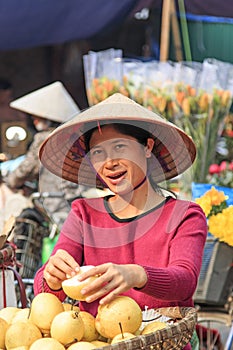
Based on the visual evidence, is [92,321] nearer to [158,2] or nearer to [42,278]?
[42,278]

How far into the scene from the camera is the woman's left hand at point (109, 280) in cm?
215

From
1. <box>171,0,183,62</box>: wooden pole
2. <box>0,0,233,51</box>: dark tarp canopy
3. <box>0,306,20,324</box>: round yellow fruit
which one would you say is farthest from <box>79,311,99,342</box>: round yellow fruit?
<box>171,0,183,62</box>: wooden pole

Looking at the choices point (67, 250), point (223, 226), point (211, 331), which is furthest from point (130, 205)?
point (211, 331)

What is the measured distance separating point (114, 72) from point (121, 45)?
119 inches

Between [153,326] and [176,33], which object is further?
[176,33]

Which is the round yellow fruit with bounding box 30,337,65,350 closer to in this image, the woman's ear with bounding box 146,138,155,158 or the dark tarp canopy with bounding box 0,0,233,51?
the woman's ear with bounding box 146,138,155,158

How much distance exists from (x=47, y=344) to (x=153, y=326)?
0.97 ft

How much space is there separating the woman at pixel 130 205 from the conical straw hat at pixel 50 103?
149 inches

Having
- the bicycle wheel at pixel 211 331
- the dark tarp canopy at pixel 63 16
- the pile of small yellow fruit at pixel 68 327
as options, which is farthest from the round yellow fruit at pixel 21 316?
the dark tarp canopy at pixel 63 16

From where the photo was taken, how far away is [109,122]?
8.66 ft

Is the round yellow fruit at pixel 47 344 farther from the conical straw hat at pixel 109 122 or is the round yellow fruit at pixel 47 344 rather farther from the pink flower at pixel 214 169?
the pink flower at pixel 214 169

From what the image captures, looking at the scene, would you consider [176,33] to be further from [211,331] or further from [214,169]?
[211,331]

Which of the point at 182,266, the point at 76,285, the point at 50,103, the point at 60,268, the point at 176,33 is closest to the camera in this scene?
the point at 76,285

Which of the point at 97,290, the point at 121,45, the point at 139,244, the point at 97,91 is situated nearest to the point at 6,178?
the point at 97,91
